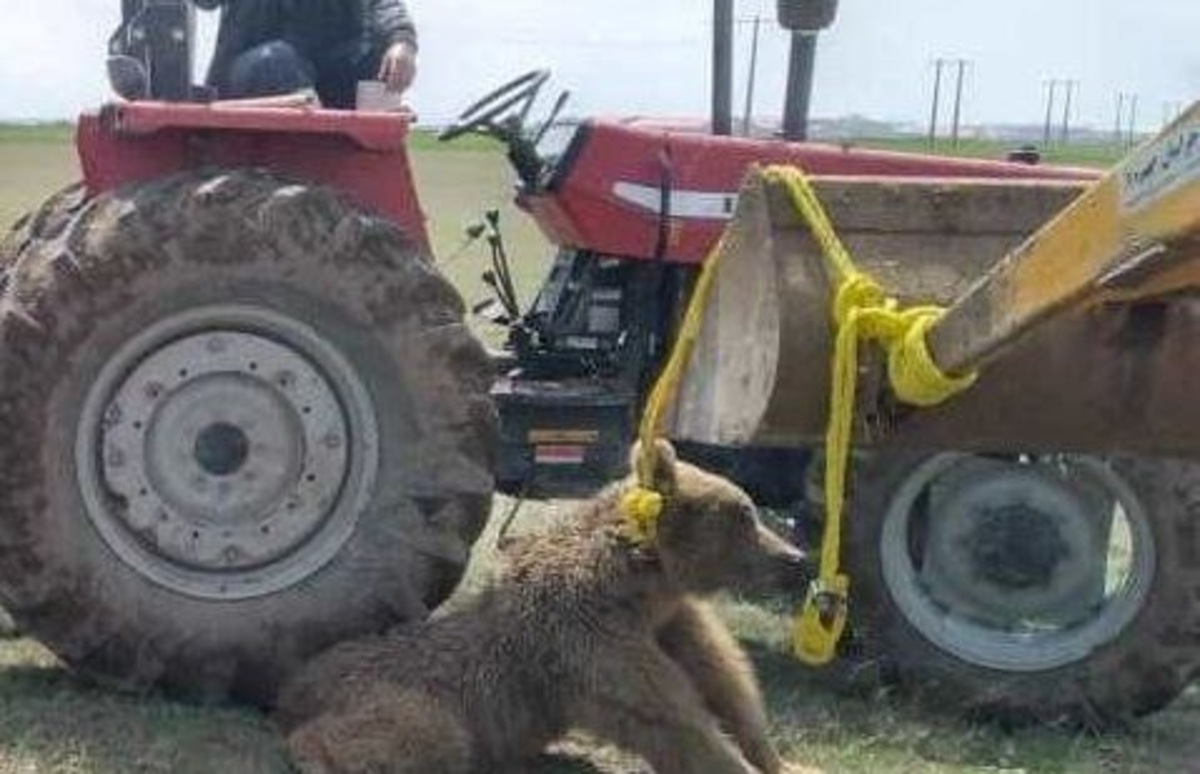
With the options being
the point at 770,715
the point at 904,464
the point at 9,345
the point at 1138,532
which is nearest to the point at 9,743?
the point at 9,345

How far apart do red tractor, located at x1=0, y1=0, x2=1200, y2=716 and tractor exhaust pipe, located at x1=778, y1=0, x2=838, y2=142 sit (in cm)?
126

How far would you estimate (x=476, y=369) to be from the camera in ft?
17.1

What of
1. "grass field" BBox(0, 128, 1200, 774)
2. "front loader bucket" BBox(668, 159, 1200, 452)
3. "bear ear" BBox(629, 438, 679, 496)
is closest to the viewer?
"front loader bucket" BBox(668, 159, 1200, 452)

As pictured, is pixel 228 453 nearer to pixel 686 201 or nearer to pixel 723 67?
pixel 686 201

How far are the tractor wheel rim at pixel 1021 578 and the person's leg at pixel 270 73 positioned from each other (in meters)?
2.04

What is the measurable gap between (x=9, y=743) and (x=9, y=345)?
92 cm

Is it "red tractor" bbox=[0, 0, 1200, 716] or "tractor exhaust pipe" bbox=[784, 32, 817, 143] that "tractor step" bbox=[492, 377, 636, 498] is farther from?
"tractor exhaust pipe" bbox=[784, 32, 817, 143]

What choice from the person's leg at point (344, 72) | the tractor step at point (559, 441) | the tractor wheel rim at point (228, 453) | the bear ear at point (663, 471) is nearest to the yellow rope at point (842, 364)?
the bear ear at point (663, 471)

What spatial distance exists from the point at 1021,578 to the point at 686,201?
1436 millimetres

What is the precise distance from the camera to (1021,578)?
18.4 ft

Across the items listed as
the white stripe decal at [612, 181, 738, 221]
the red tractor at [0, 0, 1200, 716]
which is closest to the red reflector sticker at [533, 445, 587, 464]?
the red tractor at [0, 0, 1200, 716]

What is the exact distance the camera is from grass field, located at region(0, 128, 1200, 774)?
4734 millimetres

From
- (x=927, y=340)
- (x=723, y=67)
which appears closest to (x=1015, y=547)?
(x=927, y=340)

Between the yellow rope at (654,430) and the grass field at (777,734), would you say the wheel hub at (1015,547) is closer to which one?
the grass field at (777,734)
